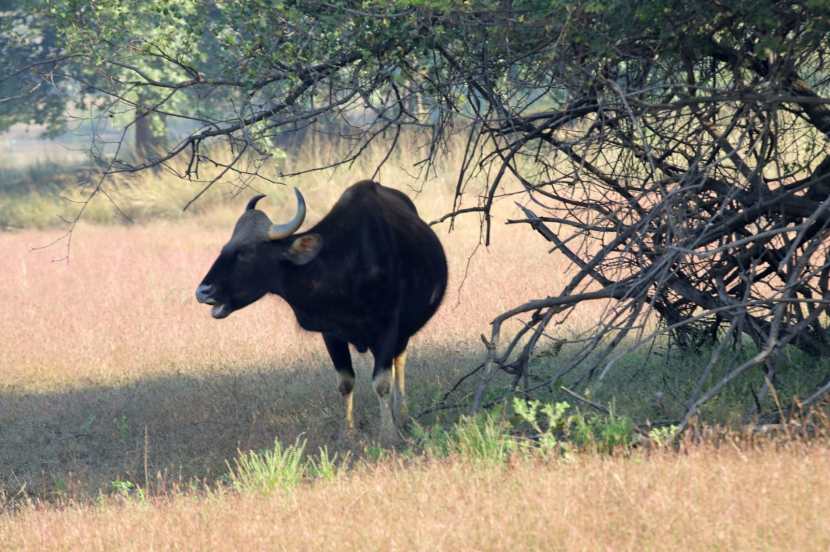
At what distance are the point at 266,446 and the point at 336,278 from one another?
130 centimetres

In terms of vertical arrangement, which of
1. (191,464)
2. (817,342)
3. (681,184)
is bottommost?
(191,464)

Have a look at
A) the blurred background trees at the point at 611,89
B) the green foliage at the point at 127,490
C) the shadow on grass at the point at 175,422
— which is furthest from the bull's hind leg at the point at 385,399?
the green foliage at the point at 127,490

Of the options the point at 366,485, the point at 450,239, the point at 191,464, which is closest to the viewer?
the point at 366,485

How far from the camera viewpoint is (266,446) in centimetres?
844

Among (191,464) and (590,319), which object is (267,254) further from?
(590,319)

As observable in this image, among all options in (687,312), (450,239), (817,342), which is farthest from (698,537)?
(450,239)

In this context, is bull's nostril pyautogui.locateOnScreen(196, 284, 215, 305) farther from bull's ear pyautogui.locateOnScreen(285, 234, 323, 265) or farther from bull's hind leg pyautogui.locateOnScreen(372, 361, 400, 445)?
bull's hind leg pyautogui.locateOnScreen(372, 361, 400, 445)

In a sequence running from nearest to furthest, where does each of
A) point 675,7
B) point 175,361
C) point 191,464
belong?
point 675,7 < point 191,464 < point 175,361

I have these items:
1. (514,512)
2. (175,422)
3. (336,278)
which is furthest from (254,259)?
(514,512)

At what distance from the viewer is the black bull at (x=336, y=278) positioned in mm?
8375

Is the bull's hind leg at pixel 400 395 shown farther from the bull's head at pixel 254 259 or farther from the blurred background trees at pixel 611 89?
the bull's head at pixel 254 259

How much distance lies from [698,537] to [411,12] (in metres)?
3.99

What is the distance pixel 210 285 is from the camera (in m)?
8.24

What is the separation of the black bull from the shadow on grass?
626 mm
